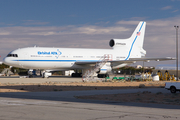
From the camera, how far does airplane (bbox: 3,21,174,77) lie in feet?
159

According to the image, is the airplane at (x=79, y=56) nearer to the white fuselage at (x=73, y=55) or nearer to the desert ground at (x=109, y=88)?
the white fuselage at (x=73, y=55)

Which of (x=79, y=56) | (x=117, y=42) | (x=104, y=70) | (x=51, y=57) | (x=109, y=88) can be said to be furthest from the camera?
(x=117, y=42)

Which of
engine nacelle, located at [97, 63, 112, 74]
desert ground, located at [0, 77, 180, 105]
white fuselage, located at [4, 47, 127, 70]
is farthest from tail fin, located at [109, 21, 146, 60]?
desert ground, located at [0, 77, 180, 105]

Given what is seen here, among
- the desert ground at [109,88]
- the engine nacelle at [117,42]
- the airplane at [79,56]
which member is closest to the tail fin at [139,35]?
the airplane at [79,56]

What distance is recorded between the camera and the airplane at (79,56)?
48.4 meters

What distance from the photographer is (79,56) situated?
54.6 meters

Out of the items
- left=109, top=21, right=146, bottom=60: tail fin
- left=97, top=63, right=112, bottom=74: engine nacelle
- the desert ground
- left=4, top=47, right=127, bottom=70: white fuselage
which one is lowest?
the desert ground

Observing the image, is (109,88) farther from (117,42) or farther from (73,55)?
(117,42)

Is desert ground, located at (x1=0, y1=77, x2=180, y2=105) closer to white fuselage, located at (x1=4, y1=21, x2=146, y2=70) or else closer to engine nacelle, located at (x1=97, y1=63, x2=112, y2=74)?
white fuselage, located at (x1=4, y1=21, x2=146, y2=70)

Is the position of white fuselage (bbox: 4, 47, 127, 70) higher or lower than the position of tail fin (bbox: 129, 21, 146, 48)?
lower

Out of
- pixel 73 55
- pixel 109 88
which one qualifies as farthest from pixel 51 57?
pixel 109 88

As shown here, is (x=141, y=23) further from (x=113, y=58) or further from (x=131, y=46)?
(x=113, y=58)

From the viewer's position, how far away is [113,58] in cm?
5916

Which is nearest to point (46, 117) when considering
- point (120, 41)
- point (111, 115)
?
point (111, 115)
